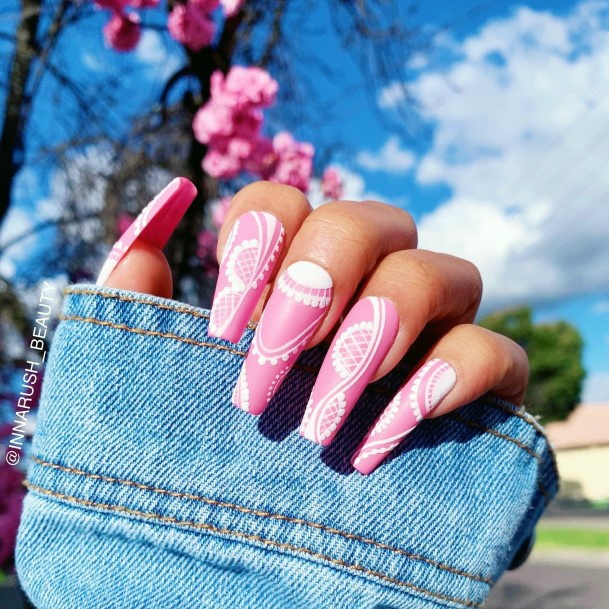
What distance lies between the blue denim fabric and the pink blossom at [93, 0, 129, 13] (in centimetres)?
227

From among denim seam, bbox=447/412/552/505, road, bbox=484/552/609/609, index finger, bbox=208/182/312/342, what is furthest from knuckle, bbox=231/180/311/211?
road, bbox=484/552/609/609

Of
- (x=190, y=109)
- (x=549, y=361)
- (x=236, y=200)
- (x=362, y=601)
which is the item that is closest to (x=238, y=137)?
(x=190, y=109)

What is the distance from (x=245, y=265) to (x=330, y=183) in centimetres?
292

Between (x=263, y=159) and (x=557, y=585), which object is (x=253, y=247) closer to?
(x=263, y=159)

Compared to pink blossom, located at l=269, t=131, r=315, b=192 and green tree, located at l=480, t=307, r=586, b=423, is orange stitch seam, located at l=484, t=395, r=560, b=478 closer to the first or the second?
pink blossom, located at l=269, t=131, r=315, b=192

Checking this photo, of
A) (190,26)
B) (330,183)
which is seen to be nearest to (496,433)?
(190,26)

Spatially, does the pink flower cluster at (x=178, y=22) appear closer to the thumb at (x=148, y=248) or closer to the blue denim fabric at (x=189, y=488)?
the thumb at (x=148, y=248)

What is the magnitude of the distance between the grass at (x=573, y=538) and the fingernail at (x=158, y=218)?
12.1 meters

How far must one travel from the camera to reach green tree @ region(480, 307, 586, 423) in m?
21.2

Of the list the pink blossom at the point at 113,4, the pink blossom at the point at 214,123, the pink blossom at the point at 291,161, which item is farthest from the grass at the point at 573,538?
the pink blossom at the point at 113,4

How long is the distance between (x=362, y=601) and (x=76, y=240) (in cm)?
277

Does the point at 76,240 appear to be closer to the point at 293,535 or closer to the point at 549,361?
the point at 293,535

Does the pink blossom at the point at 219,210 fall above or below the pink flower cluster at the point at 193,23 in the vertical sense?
below

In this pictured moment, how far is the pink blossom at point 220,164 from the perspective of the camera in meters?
2.66
